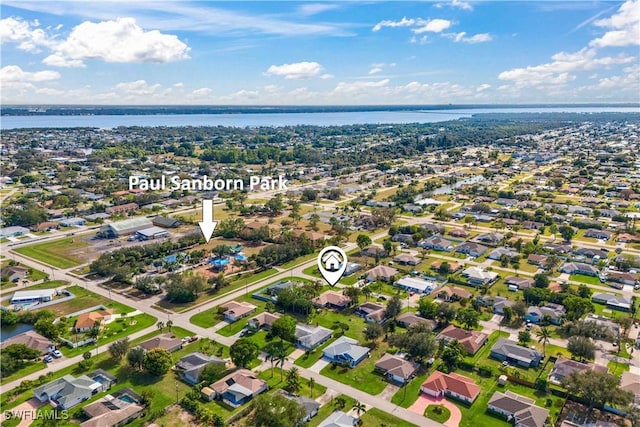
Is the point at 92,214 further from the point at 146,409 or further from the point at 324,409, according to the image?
the point at 324,409

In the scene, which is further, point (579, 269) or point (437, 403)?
point (579, 269)

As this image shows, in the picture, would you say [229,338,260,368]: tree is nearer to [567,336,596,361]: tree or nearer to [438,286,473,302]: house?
[438,286,473,302]: house

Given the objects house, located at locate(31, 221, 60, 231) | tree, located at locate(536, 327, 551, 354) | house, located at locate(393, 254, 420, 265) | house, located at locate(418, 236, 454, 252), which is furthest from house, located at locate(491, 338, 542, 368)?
house, located at locate(31, 221, 60, 231)

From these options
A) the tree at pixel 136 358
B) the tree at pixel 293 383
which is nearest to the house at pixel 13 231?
the tree at pixel 136 358

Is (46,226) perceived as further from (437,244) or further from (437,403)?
(437,403)

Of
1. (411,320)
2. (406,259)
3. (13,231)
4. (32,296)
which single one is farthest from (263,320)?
(13,231)

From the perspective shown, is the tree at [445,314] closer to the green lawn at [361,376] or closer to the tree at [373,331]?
the tree at [373,331]

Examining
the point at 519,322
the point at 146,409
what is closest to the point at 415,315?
the point at 519,322
